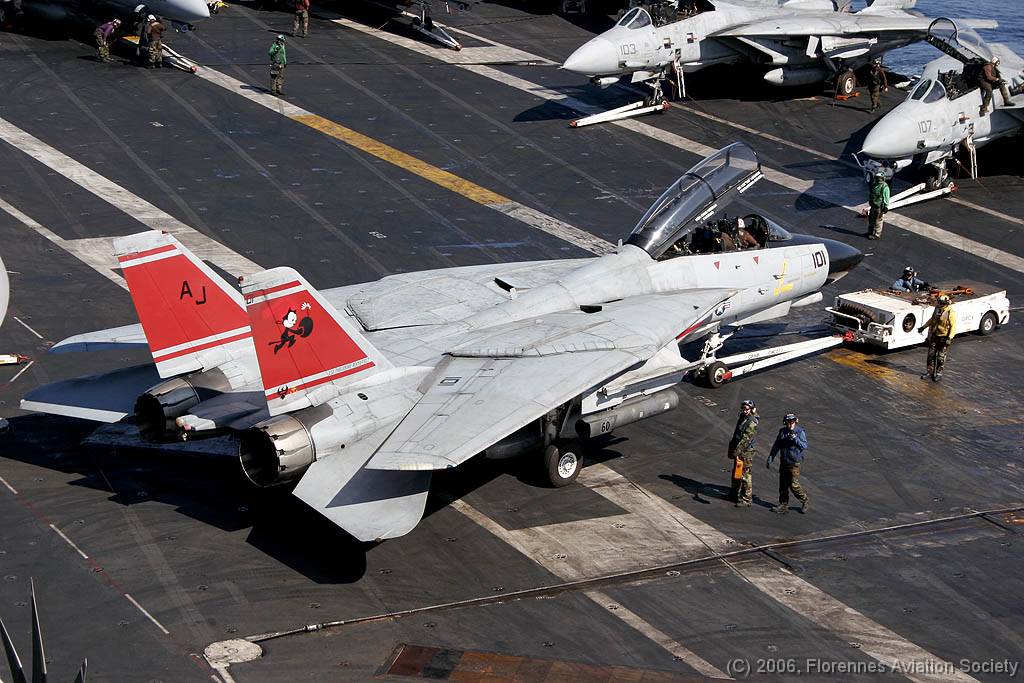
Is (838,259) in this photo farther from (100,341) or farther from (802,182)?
(100,341)

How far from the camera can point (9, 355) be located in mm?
23344

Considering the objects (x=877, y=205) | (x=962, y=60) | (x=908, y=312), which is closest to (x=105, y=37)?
(x=877, y=205)

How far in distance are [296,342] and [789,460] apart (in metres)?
7.49

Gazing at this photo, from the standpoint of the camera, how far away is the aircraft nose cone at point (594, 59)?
125 ft

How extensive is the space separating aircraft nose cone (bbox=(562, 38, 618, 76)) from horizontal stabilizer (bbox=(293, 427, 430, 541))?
22.6 meters

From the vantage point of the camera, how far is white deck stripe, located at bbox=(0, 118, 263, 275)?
28703mm

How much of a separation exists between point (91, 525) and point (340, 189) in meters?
16.5

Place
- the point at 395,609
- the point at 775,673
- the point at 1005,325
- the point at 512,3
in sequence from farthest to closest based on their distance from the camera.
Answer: the point at 512,3, the point at 1005,325, the point at 395,609, the point at 775,673

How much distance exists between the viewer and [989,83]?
34812 millimetres

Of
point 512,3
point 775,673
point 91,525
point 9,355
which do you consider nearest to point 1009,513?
point 775,673

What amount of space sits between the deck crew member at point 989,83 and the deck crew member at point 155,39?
24434mm

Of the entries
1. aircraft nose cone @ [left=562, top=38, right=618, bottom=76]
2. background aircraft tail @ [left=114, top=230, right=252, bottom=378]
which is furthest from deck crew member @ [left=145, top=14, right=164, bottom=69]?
background aircraft tail @ [left=114, top=230, right=252, bottom=378]

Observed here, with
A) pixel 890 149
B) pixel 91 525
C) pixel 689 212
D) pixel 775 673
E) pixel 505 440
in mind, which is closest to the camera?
pixel 775 673

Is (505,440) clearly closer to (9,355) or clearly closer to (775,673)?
(775,673)
